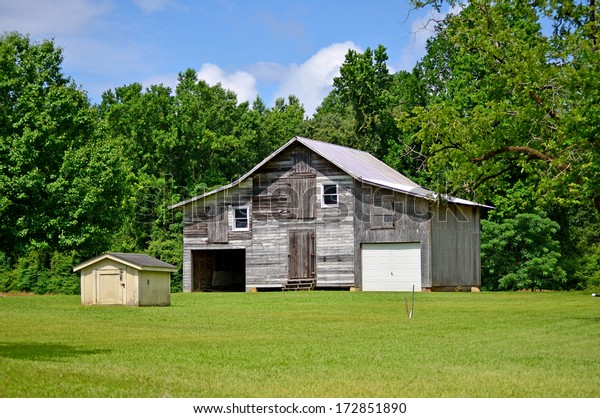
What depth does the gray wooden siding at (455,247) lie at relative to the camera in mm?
53781

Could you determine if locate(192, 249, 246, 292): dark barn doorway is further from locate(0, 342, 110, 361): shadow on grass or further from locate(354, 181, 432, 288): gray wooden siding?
locate(0, 342, 110, 361): shadow on grass

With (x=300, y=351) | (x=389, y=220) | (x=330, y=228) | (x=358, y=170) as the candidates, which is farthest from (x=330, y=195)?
(x=300, y=351)

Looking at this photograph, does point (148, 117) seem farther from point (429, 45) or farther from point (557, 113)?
point (557, 113)

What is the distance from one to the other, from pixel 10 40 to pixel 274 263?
1799 centimetres

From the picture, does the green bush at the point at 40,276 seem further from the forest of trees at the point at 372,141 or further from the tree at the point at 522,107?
the tree at the point at 522,107

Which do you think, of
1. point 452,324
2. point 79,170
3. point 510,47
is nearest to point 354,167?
point 79,170

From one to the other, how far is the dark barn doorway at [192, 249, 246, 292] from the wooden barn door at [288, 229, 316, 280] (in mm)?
5857

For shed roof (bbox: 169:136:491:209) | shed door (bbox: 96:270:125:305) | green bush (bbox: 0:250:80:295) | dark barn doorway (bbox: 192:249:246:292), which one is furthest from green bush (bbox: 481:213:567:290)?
shed door (bbox: 96:270:125:305)

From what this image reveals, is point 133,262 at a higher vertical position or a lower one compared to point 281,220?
lower

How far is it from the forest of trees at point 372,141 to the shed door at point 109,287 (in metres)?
11.4

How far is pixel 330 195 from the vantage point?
54594mm

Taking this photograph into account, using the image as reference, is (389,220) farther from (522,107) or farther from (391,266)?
(522,107)

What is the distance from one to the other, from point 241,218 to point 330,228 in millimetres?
5333

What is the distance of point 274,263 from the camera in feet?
183
